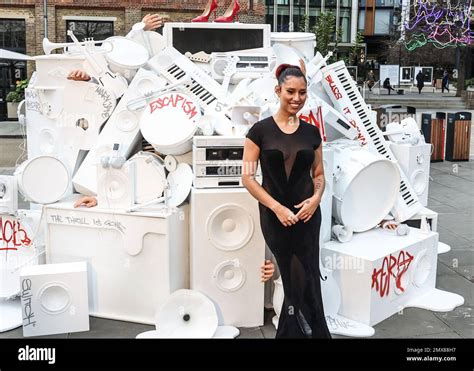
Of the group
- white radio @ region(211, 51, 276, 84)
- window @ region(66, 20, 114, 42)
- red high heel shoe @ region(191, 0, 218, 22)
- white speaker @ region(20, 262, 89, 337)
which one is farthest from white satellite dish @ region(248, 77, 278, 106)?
window @ region(66, 20, 114, 42)

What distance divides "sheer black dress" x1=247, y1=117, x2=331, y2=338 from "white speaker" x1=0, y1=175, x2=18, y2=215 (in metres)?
2.10

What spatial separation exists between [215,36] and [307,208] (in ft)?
9.15

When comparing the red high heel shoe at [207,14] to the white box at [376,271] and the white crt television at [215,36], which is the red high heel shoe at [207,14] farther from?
the white box at [376,271]

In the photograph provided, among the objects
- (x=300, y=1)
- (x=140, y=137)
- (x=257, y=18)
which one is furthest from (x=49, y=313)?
(x=300, y=1)

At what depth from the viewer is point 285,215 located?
Answer: 2928 mm

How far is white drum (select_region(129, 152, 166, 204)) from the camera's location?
4.05m

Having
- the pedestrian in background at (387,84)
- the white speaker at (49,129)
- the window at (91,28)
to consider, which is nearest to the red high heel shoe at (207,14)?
the white speaker at (49,129)

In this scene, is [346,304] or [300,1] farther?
[300,1]

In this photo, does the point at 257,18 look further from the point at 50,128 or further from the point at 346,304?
the point at 346,304

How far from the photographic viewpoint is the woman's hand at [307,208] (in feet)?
9.73

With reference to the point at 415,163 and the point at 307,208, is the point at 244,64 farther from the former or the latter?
the point at 307,208

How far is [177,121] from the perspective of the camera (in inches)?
162
